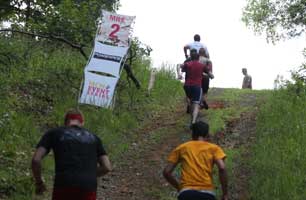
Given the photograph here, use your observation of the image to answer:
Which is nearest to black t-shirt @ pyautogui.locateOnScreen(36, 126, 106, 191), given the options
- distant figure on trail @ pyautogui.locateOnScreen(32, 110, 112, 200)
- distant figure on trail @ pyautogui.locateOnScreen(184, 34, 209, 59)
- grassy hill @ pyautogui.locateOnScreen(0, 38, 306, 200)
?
distant figure on trail @ pyautogui.locateOnScreen(32, 110, 112, 200)

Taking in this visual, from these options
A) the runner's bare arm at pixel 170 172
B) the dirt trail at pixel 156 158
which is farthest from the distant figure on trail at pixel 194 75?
the runner's bare arm at pixel 170 172

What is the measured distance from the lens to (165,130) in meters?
15.0

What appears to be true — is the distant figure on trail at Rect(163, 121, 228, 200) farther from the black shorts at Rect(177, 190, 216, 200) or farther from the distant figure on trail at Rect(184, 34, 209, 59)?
the distant figure on trail at Rect(184, 34, 209, 59)

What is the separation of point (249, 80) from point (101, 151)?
2082 cm

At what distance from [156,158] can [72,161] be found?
246 inches

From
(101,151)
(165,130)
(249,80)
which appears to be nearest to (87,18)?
(165,130)

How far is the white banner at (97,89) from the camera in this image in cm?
1377

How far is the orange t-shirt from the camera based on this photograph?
6547 millimetres

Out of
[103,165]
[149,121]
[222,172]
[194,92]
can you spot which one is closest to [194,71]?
[194,92]

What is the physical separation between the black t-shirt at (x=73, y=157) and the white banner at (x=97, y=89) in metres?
7.21

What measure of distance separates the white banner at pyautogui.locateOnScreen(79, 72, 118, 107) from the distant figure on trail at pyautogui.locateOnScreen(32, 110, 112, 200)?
718cm

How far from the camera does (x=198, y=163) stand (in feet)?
21.6

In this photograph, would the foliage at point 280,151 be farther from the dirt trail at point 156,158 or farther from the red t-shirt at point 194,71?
the red t-shirt at point 194,71

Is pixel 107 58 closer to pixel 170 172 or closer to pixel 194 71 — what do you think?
pixel 194 71
